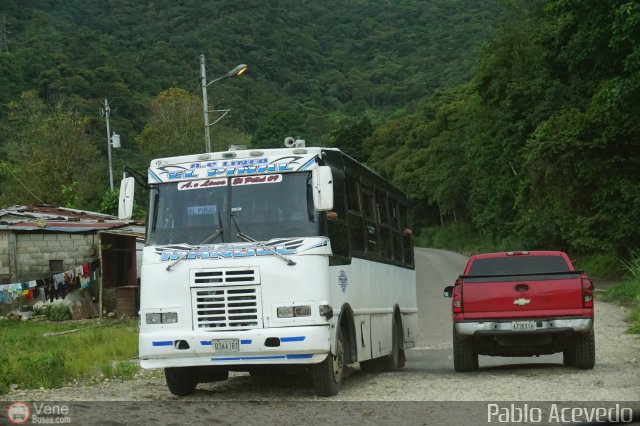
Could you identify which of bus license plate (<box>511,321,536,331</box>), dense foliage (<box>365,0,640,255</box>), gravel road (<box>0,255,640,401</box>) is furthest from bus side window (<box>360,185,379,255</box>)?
dense foliage (<box>365,0,640,255</box>)

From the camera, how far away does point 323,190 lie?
458 inches

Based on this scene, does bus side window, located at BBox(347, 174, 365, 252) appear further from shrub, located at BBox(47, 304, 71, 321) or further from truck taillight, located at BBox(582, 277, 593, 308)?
shrub, located at BBox(47, 304, 71, 321)

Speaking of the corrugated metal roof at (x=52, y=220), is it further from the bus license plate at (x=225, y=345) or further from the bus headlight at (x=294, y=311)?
the bus headlight at (x=294, y=311)

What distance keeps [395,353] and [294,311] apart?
5.15m

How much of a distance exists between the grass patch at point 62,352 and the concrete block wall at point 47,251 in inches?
103

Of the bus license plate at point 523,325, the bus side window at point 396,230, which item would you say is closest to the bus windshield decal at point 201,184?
the bus license plate at point 523,325

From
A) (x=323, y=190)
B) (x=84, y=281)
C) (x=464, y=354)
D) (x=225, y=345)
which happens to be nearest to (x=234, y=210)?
(x=323, y=190)

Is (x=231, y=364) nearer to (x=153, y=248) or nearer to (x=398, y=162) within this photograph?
(x=153, y=248)

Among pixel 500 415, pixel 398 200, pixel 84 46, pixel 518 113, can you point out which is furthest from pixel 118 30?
pixel 500 415

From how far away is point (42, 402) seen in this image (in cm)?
1129

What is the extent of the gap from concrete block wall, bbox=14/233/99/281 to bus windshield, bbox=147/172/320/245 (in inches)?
827

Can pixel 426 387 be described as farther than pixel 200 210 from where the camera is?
Yes

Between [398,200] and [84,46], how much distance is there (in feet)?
321

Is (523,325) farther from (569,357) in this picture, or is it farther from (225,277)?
(225,277)
